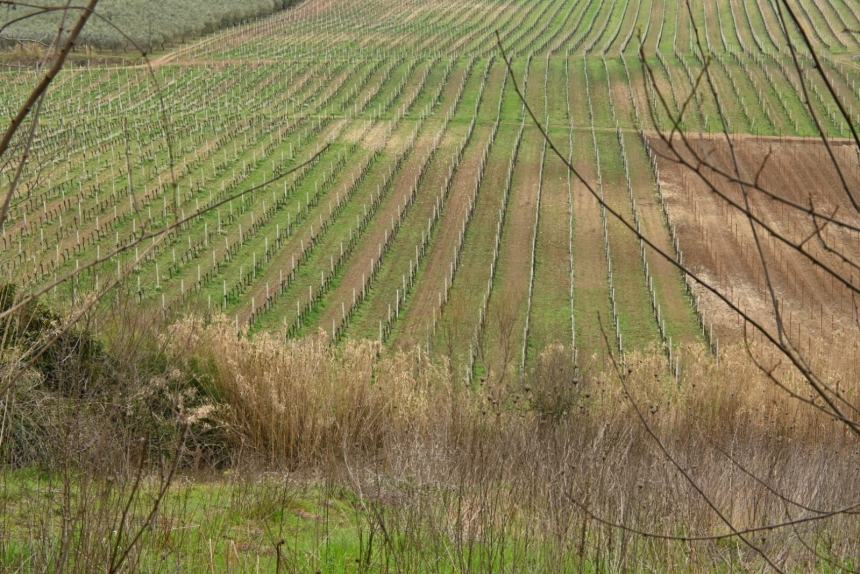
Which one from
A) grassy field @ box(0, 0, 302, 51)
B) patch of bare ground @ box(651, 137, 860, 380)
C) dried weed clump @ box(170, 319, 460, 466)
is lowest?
patch of bare ground @ box(651, 137, 860, 380)

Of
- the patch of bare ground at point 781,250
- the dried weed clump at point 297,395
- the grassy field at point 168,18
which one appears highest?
the grassy field at point 168,18

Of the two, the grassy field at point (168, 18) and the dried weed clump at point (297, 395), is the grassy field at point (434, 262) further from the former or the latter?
the grassy field at point (168, 18)

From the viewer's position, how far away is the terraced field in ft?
62.3

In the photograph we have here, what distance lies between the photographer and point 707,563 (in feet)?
12.8

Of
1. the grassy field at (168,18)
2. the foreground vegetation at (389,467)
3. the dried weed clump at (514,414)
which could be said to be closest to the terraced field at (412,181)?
the dried weed clump at (514,414)

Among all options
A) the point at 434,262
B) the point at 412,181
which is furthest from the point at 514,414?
the point at 412,181

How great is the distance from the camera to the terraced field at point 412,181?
1898 centimetres

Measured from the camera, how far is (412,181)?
27.2 meters

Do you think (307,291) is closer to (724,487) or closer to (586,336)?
(586,336)

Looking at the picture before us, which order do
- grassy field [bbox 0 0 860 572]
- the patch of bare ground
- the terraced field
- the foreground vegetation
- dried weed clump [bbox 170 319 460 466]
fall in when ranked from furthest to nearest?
the terraced field
the patch of bare ground
dried weed clump [bbox 170 319 460 466]
grassy field [bbox 0 0 860 572]
the foreground vegetation

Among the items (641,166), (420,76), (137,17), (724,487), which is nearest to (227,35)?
(137,17)

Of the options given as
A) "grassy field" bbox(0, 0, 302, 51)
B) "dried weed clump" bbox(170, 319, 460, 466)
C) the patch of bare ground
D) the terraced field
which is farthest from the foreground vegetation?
"grassy field" bbox(0, 0, 302, 51)

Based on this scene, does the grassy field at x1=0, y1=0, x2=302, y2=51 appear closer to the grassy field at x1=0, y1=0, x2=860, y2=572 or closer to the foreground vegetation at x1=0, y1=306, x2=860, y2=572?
the grassy field at x1=0, y1=0, x2=860, y2=572

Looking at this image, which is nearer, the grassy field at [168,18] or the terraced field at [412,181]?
the terraced field at [412,181]
